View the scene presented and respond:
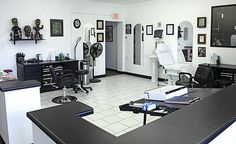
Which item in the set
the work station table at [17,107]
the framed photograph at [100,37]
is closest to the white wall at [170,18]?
the framed photograph at [100,37]

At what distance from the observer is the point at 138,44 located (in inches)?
312

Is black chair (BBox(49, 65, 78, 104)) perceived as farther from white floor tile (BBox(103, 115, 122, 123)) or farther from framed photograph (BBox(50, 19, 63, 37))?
framed photograph (BBox(50, 19, 63, 37))

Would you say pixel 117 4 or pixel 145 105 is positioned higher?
pixel 117 4

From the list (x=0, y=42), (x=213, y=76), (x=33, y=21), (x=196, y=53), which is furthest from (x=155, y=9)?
(x=0, y=42)

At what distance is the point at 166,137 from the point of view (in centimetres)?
110

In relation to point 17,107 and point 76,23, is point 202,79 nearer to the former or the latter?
point 17,107

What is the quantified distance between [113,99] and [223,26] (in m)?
3.40

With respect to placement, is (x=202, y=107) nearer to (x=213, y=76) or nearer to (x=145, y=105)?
(x=145, y=105)

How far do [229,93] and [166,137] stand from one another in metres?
1.16

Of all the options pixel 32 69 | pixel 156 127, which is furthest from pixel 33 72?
pixel 156 127

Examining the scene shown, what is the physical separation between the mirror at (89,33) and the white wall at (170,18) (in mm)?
1545

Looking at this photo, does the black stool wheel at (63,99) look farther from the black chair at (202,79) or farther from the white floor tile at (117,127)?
the black chair at (202,79)

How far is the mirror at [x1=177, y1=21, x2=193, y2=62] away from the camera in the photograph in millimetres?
6391

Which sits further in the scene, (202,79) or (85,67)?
(85,67)
